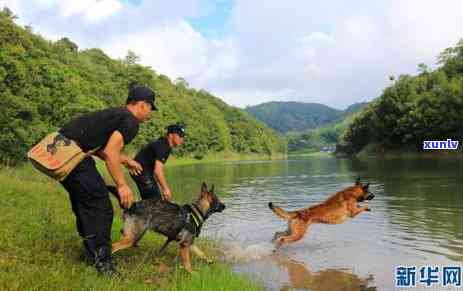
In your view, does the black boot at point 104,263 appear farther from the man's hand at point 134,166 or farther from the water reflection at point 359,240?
the water reflection at point 359,240

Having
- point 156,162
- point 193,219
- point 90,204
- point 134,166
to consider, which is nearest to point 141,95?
point 134,166

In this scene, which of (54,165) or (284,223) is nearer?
(54,165)

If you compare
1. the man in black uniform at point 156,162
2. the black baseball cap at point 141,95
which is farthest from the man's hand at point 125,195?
the man in black uniform at point 156,162

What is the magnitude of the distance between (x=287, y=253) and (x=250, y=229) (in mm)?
3161

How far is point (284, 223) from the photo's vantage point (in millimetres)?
14039

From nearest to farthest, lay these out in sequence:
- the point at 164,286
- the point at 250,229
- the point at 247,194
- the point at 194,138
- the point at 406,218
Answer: the point at 164,286 → the point at 250,229 → the point at 406,218 → the point at 247,194 → the point at 194,138

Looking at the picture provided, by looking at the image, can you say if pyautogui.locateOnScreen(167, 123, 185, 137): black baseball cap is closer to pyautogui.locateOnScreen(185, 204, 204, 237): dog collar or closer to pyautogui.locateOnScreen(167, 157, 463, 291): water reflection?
pyautogui.locateOnScreen(185, 204, 204, 237): dog collar

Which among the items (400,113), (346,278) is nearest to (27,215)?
(346,278)

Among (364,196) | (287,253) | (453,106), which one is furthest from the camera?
(453,106)

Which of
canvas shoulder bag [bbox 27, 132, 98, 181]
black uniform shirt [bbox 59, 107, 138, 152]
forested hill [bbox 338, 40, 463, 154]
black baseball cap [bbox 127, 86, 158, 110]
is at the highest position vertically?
forested hill [bbox 338, 40, 463, 154]

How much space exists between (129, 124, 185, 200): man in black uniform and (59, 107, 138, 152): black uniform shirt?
239 centimetres

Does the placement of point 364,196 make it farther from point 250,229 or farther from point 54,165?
point 54,165

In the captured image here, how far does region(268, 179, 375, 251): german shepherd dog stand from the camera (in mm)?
10461

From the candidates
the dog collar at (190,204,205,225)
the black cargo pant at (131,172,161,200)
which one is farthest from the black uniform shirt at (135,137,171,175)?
the dog collar at (190,204,205,225)
